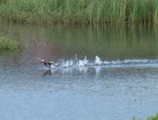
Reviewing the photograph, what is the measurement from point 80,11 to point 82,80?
11.9 meters

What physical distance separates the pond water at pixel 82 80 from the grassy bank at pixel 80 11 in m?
3.33

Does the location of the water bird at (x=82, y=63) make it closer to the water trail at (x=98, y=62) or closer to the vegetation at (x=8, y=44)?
the water trail at (x=98, y=62)

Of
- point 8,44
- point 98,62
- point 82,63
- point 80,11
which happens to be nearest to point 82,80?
point 82,63

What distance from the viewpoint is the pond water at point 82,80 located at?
32.3ft

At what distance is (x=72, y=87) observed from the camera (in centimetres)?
1155

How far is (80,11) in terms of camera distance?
78.0 ft

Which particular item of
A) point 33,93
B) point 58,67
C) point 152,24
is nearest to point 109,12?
point 152,24

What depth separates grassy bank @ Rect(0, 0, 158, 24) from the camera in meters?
22.8

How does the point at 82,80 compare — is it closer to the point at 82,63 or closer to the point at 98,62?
the point at 82,63

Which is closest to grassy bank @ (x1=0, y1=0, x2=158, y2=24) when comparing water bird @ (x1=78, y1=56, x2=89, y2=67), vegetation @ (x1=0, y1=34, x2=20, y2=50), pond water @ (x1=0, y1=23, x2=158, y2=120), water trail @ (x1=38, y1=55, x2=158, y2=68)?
pond water @ (x1=0, y1=23, x2=158, y2=120)

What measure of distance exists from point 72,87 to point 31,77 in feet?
5.26

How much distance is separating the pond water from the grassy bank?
3.33m

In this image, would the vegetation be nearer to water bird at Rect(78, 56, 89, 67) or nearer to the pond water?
the pond water

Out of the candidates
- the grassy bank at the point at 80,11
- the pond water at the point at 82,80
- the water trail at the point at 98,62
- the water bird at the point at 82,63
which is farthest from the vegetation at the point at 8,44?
the grassy bank at the point at 80,11
